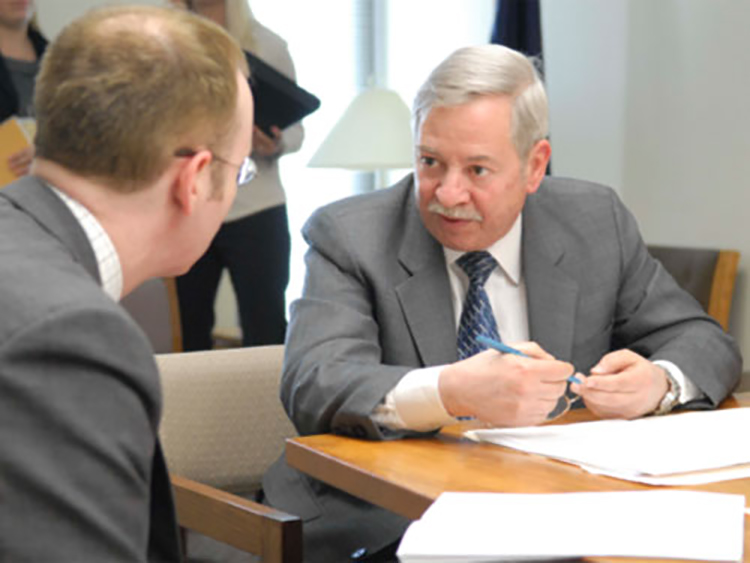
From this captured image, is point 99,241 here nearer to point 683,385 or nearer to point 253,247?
point 683,385

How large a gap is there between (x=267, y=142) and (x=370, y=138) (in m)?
0.45

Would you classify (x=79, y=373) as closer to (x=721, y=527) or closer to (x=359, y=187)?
(x=721, y=527)

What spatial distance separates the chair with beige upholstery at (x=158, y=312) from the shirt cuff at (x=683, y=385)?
2510 mm

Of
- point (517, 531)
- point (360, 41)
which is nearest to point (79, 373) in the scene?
point (517, 531)

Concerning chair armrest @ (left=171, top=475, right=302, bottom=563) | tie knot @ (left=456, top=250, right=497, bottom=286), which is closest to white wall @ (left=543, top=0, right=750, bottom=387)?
tie knot @ (left=456, top=250, right=497, bottom=286)

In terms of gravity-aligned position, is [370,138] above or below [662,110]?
below

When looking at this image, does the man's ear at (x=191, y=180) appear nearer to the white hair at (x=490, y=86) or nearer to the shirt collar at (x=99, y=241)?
the shirt collar at (x=99, y=241)

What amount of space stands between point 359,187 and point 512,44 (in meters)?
1.03

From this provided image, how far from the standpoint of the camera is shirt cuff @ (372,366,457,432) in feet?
5.67

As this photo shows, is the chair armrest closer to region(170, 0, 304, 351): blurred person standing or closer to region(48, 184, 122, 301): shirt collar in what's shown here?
region(48, 184, 122, 301): shirt collar

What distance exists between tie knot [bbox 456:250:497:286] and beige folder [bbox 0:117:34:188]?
2269 mm

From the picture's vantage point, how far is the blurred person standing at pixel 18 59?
3865 mm

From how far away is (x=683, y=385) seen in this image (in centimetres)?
198

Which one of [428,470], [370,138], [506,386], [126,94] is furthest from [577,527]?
[370,138]
